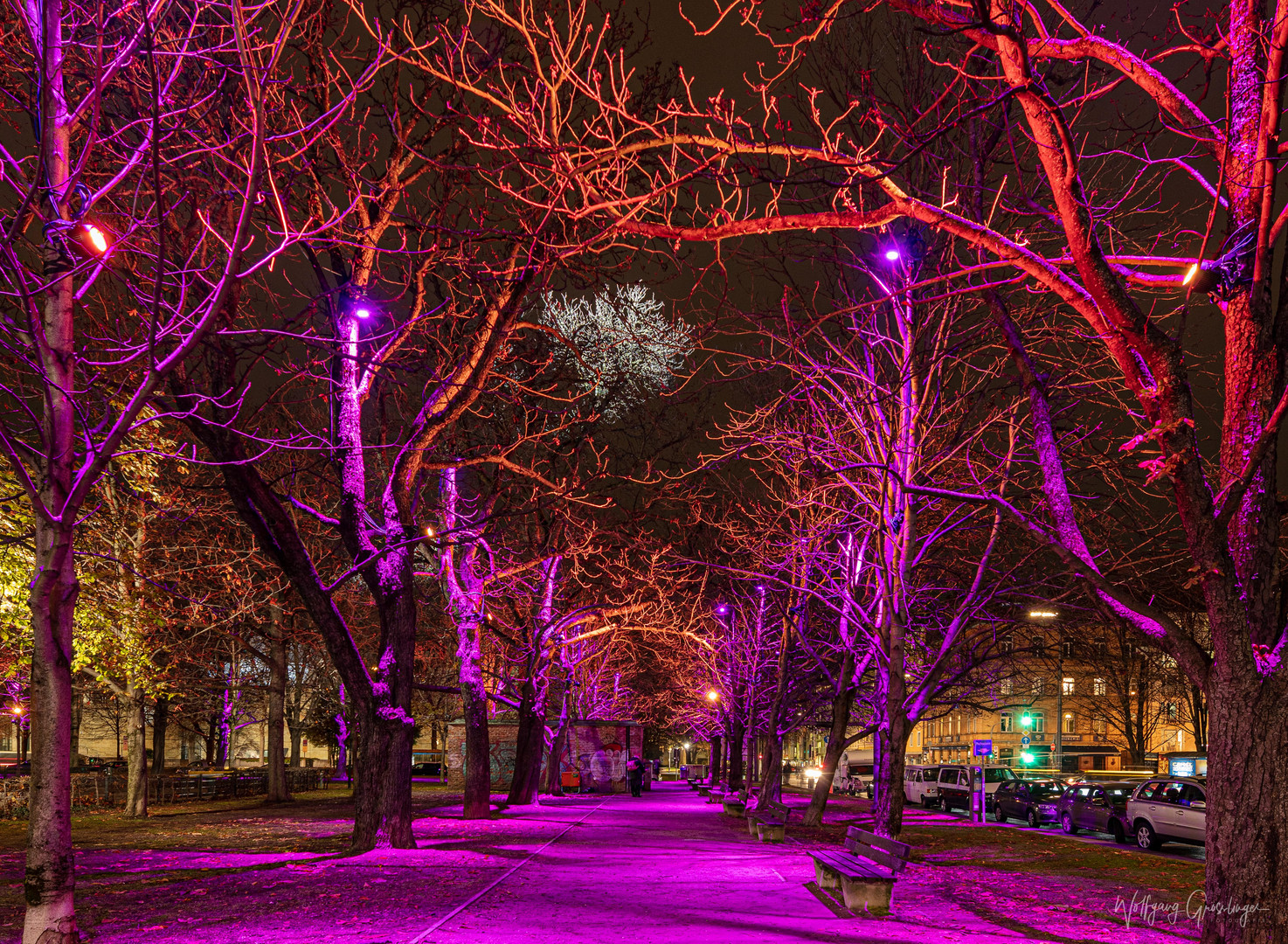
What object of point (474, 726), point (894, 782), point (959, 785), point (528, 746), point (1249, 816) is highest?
point (1249, 816)

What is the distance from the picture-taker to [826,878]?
1124 centimetres

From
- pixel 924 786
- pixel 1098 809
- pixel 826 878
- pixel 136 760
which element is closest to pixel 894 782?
pixel 826 878

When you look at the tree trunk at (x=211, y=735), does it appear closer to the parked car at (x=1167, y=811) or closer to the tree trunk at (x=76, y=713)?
the tree trunk at (x=76, y=713)

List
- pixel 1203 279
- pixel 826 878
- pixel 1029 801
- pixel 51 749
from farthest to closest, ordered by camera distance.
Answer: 1. pixel 1029 801
2. pixel 826 878
3. pixel 51 749
4. pixel 1203 279

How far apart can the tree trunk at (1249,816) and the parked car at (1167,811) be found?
1862 cm

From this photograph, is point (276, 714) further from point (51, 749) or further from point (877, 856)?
point (51, 749)

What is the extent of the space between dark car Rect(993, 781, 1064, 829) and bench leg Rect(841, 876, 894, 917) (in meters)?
25.4

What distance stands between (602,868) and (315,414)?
56.9 ft

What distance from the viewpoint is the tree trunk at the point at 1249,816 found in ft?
19.3

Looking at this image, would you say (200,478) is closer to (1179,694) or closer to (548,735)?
(548,735)

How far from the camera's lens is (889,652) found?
55.4 feet

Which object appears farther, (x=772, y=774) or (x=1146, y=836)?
(x=772, y=774)

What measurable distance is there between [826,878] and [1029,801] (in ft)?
84.0

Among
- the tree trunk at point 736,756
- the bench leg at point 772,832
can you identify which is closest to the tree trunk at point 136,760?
the bench leg at point 772,832
